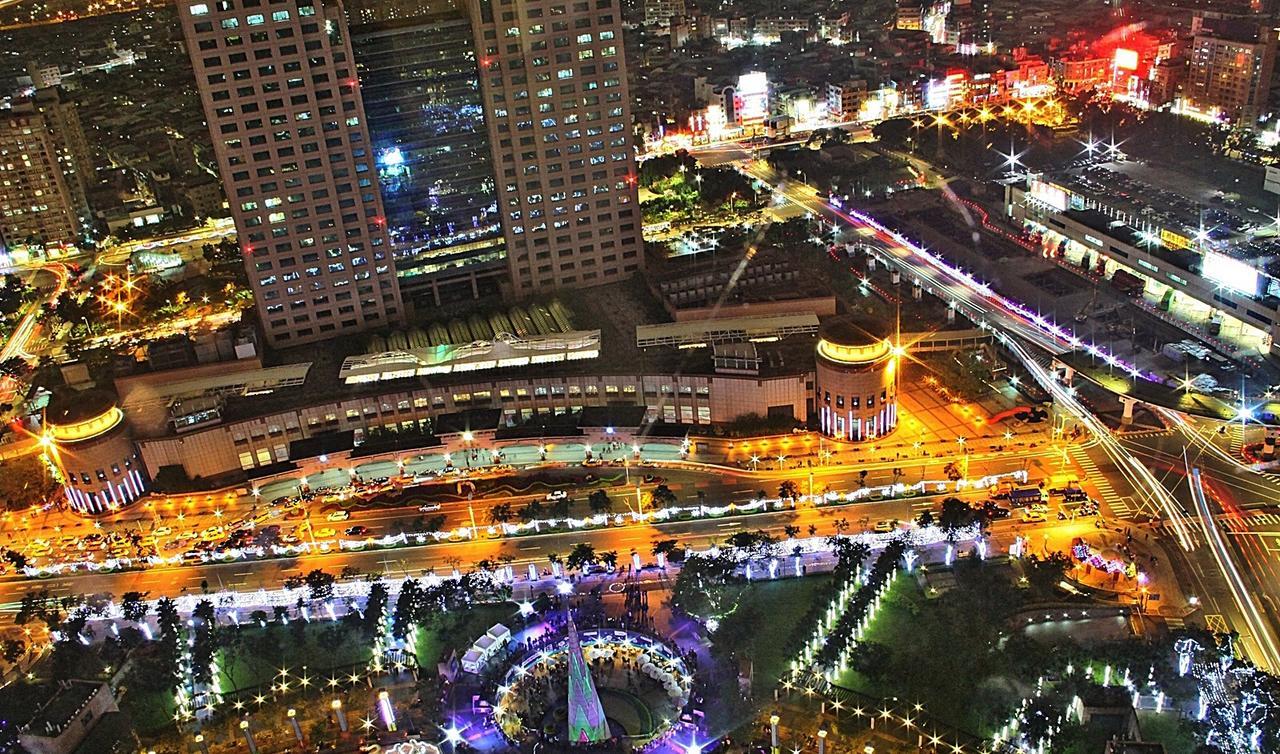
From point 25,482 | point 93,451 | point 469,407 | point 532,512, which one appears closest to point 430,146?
point 469,407

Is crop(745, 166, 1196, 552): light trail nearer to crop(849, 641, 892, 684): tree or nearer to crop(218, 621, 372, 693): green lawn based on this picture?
crop(849, 641, 892, 684): tree

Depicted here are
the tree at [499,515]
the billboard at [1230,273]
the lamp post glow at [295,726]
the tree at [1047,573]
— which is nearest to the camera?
the lamp post glow at [295,726]

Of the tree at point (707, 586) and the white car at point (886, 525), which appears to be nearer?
the tree at point (707, 586)

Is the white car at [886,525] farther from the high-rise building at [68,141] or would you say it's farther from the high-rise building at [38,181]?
the high-rise building at [68,141]

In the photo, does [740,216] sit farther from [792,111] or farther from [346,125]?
[346,125]

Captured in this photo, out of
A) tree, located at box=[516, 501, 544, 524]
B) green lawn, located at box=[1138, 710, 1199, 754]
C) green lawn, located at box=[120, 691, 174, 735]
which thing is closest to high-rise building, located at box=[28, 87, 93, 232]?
tree, located at box=[516, 501, 544, 524]

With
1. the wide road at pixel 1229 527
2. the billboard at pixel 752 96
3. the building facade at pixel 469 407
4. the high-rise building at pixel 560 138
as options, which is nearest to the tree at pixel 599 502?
the building facade at pixel 469 407
